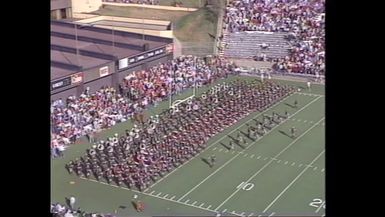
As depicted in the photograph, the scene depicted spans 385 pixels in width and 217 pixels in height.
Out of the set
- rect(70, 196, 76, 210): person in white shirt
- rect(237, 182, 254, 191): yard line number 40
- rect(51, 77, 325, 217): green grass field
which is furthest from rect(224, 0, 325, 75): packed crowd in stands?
rect(70, 196, 76, 210): person in white shirt

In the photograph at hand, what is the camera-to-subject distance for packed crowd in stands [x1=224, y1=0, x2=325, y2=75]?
12.6 metres

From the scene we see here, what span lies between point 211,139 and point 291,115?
1771 millimetres

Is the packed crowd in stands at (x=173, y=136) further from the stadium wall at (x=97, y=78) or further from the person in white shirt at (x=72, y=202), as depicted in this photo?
the stadium wall at (x=97, y=78)

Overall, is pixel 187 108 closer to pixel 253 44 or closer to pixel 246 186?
pixel 246 186

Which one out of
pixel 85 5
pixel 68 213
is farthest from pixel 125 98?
pixel 85 5

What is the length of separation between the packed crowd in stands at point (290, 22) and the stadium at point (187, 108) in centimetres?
3

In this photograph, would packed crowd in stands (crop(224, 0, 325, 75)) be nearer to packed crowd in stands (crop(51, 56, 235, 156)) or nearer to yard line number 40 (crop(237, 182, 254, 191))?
packed crowd in stands (crop(51, 56, 235, 156))

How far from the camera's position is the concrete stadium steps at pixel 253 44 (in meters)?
12.7

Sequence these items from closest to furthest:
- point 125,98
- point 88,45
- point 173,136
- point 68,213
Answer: point 68,213 < point 173,136 < point 125,98 < point 88,45

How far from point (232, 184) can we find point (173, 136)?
142 centimetres

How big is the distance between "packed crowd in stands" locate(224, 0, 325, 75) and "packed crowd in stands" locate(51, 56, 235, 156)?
1541mm

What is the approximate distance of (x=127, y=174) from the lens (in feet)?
24.4

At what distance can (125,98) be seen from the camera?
34.3 feet
